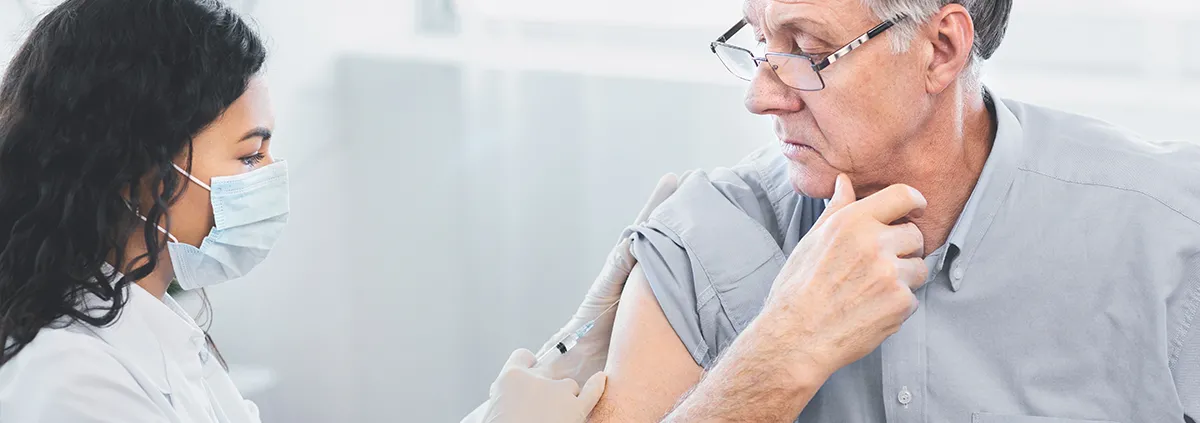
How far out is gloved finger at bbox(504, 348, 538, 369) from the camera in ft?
5.04

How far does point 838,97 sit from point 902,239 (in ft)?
0.66

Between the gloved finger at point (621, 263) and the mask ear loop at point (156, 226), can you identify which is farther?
the gloved finger at point (621, 263)

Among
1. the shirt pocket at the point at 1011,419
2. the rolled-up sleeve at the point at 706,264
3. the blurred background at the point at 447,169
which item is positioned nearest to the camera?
the shirt pocket at the point at 1011,419

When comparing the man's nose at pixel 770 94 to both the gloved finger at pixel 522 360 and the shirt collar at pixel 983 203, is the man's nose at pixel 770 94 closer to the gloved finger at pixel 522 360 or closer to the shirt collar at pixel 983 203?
the shirt collar at pixel 983 203

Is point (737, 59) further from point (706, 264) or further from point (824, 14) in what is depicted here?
point (706, 264)

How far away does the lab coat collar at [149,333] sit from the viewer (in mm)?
1376

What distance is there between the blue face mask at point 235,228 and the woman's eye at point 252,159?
18 mm

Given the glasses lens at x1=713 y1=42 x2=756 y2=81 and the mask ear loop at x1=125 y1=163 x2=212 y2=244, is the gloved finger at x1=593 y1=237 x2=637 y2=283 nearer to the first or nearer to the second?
the glasses lens at x1=713 y1=42 x2=756 y2=81

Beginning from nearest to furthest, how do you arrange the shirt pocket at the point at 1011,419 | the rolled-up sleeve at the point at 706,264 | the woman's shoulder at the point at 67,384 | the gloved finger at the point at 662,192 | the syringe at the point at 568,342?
1. the woman's shoulder at the point at 67,384
2. the shirt pocket at the point at 1011,419
3. the rolled-up sleeve at the point at 706,264
4. the syringe at the point at 568,342
5. the gloved finger at the point at 662,192

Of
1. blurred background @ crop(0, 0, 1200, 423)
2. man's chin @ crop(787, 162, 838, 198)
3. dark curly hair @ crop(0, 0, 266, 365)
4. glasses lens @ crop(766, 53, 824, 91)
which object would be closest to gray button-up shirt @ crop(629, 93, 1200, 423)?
man's chin @ crop(787, 162, 838, 198)

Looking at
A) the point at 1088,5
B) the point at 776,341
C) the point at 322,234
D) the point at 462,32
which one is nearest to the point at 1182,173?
the point at 776,341

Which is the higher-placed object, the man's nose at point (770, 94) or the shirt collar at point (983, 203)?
the man's nose at point (770, 94)

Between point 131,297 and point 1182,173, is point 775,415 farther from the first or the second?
point 131,297

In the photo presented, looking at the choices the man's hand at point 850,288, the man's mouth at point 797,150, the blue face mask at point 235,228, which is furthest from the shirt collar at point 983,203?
the blue face mask at point 235,228
